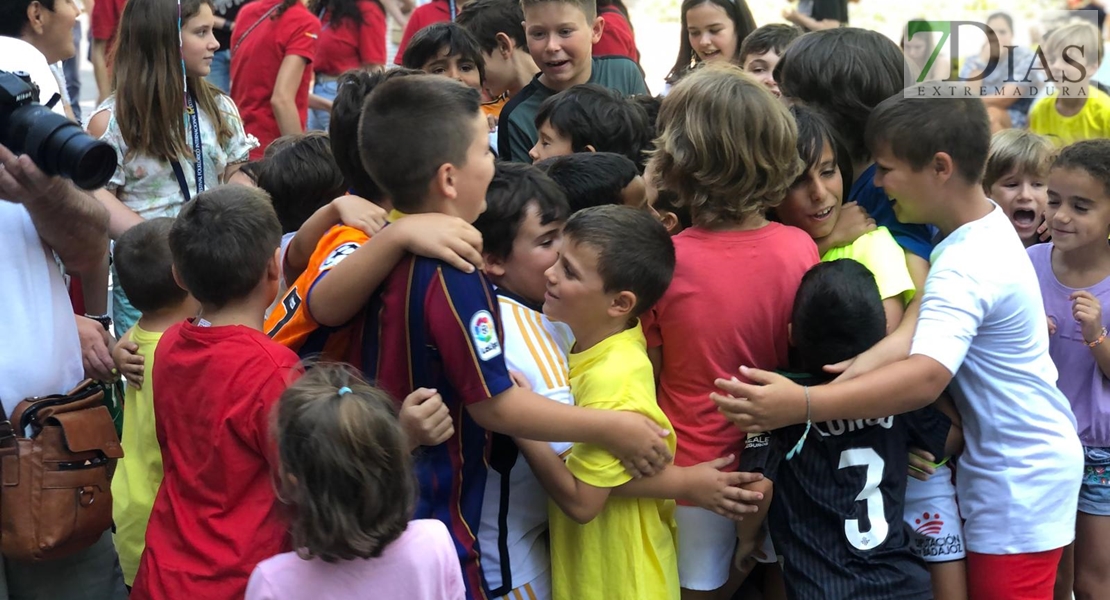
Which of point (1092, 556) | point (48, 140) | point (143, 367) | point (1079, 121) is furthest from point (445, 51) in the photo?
point (1079, 121)

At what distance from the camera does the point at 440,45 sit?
4262 millimetres

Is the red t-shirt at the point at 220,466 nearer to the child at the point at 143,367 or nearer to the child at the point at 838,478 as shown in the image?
the child at the point at 143,367

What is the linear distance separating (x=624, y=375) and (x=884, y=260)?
714 mm

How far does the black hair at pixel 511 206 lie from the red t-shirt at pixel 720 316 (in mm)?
329

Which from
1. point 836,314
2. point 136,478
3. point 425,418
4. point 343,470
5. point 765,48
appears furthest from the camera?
point 765,48

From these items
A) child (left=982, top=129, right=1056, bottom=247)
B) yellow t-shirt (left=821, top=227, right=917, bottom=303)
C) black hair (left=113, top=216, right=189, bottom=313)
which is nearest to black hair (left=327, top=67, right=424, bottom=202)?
black hair (left=113, top=216, right=189, bottom=313)

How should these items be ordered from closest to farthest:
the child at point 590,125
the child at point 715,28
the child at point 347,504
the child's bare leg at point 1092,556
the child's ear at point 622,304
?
the child at point 347,504, the child's ear at point 622,304, the child's bare leg at point 1092,556, the child at point 590,125, the child at point 715,28

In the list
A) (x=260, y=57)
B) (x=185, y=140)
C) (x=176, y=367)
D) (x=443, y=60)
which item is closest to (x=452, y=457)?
(x=176, y=367)

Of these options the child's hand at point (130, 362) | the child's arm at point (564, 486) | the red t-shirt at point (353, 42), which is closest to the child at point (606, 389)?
the child's arm at point (564, 486)

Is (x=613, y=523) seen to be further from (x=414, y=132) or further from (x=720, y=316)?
(x=414, y=132)

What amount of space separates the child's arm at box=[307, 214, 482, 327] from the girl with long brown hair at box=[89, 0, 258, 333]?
2082 millimetres

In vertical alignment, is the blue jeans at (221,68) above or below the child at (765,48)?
below

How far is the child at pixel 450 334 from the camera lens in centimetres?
223

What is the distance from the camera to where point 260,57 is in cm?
597
